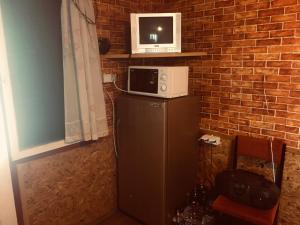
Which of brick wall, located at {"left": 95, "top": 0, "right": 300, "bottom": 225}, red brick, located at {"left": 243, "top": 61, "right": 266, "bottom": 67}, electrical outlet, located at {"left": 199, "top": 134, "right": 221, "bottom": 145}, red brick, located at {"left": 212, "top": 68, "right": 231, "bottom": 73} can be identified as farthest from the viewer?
electrical outlet, located at {"left": 199, "top": 134, "right": 221, "bottom": 145}

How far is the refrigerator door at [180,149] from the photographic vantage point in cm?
208

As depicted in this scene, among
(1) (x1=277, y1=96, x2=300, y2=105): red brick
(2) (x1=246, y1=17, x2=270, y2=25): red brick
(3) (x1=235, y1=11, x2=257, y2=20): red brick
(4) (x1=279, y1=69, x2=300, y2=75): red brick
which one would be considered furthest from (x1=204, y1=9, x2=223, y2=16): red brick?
(1) (x1=277, y1=96, x2=300, y2=105): red brick

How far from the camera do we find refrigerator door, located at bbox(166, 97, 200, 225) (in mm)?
2076

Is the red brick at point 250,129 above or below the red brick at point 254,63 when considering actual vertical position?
below

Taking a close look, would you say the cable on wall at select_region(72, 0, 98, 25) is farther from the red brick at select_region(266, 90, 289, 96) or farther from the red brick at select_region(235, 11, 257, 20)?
the red brick at select_region(266, 90, 289, 96)

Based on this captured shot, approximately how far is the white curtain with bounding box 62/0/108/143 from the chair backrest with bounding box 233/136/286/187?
49.3 inches

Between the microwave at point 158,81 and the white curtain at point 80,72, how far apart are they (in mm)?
345

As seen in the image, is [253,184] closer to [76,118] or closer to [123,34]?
[76,118]

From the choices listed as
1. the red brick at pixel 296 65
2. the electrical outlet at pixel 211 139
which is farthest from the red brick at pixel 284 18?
the electrical outlet at pixel 211 139

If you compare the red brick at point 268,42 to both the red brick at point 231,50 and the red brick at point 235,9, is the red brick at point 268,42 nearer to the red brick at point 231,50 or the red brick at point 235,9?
the red brick at point 231,50

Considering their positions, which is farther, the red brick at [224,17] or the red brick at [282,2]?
the red brick at [224,17]

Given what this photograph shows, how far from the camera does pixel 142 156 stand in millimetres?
2191

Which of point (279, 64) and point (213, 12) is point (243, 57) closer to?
point (279, 64)

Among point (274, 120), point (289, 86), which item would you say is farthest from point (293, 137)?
point (289, 86)
